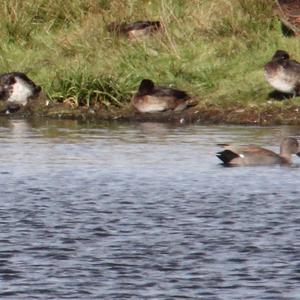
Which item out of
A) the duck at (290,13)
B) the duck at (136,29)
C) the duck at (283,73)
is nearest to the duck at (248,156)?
the duck at (283,73)

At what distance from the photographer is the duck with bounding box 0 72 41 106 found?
23.5 m

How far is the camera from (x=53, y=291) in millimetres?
9867

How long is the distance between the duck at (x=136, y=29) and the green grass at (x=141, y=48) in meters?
0.17

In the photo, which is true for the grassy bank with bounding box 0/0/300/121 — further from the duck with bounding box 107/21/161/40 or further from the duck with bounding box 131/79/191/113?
the duck with bounding box 131/79/191/113

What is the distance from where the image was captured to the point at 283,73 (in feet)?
72.1

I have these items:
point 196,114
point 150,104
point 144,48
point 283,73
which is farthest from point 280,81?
point 144,48

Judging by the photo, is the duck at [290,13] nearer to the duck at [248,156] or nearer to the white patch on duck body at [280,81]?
the white patch on duck body at [280,81]

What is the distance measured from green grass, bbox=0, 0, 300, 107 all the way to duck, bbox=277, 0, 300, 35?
228mm

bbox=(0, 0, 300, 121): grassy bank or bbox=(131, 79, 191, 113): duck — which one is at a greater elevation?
bbox=(0, 0, 300, 121): grassy bank

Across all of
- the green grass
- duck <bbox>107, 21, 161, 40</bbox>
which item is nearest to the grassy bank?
the green grass

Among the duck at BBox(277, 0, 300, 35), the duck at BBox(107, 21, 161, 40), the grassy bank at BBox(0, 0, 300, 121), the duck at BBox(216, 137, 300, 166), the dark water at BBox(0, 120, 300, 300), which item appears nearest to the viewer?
the dark water at BBox(0, 120, 300, 300)

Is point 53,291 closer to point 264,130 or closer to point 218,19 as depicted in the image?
point 264,130

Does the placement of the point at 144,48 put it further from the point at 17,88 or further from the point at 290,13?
the point at 290,13

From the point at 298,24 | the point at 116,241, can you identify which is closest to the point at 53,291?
the point at 116,241
